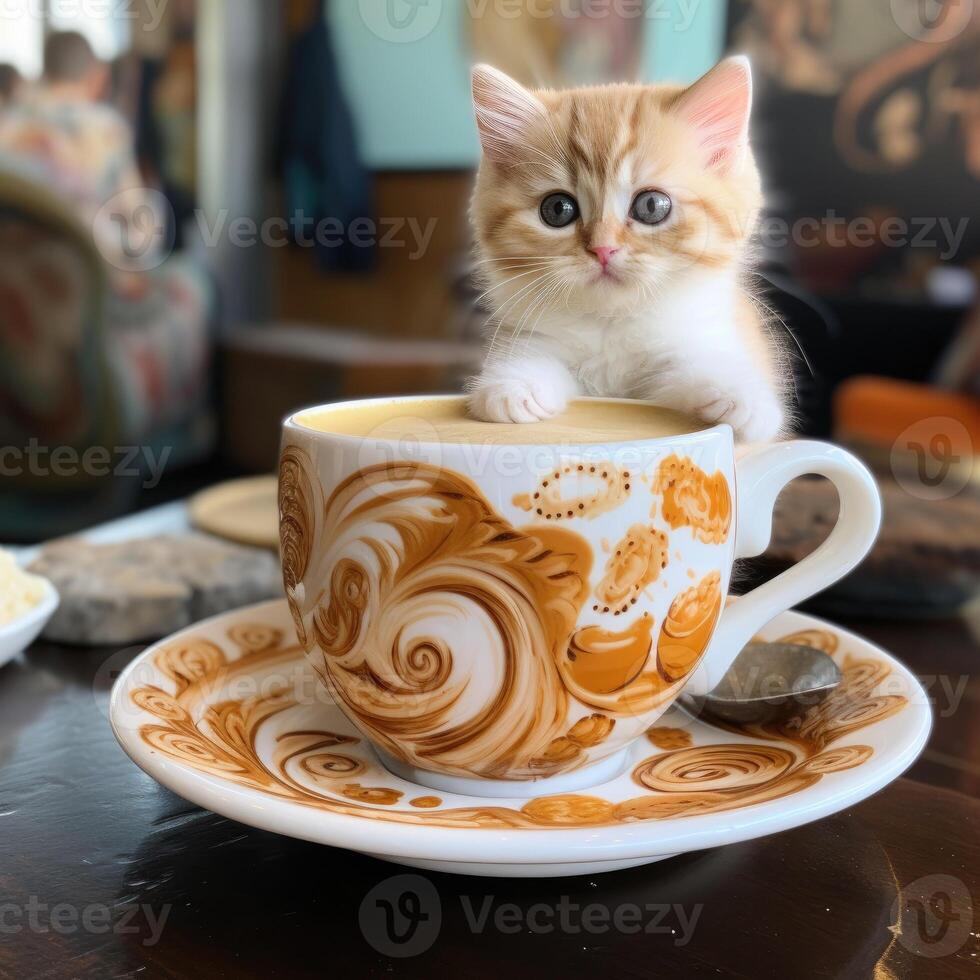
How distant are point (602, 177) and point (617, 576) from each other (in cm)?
22

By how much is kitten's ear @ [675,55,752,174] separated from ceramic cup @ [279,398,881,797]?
17 cm

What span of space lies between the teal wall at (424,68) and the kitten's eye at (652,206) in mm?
3340

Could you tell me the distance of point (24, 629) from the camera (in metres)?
0.52

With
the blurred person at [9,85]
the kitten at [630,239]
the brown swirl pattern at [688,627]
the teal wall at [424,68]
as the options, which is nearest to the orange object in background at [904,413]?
the teal wall at [424,68]

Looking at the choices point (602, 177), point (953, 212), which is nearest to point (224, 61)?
point (953, 212)

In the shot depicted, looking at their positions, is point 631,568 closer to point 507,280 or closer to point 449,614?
point 449,614

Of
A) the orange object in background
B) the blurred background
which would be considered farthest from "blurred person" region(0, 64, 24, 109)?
the orange object in background

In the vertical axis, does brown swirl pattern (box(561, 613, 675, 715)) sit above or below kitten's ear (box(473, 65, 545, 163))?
below

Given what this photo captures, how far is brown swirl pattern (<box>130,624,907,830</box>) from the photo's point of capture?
0.35 m

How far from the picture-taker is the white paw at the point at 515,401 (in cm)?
42

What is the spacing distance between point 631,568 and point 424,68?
393 centimetres

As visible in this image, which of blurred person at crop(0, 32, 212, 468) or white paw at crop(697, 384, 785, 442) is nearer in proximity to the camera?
white paw at crop(697, 384, 785, 442)

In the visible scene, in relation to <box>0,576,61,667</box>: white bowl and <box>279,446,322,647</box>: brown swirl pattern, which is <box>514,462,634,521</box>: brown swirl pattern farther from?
<box>0,576,61,667</box>: white bowl

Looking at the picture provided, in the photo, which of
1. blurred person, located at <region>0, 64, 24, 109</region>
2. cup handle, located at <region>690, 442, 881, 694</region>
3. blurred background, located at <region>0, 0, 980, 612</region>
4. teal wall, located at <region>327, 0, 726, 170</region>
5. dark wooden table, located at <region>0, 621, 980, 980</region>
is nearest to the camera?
dark wooden table, located at <region>0, 621, 980, 980</region>
